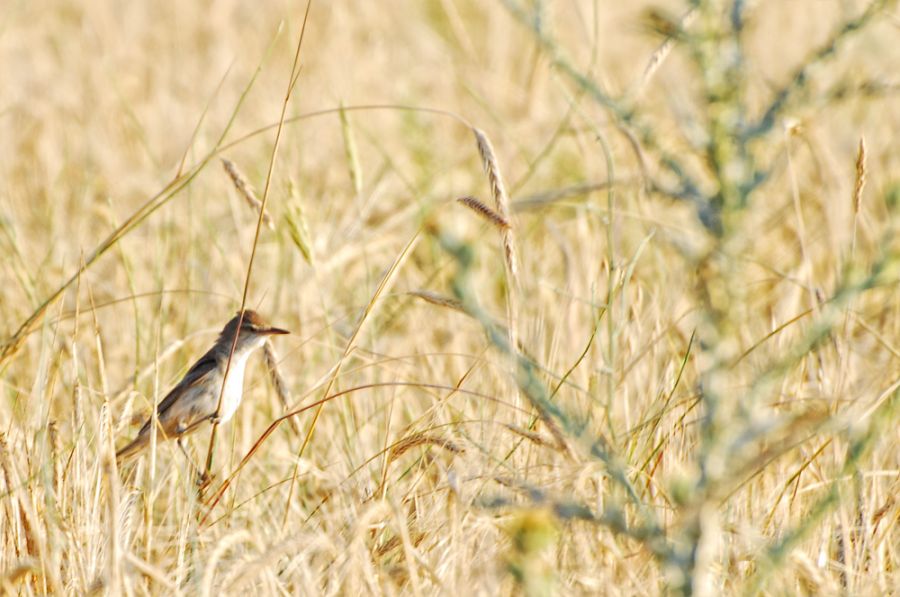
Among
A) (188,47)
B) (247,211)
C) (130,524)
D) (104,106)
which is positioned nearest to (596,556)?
(130,524)

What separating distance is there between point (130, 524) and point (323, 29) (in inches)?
241

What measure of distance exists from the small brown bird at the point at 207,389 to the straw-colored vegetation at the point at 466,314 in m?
0.10

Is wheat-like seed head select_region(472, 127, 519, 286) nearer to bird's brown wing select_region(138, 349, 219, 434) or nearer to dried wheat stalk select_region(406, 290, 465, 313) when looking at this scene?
dried wheat stalk select_region(406, 290, 465, 313)

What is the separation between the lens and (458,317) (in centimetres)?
487

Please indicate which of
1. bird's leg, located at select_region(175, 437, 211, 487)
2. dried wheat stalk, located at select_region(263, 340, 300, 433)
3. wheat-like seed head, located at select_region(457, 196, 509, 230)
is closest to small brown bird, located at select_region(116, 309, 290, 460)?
bird's leg, located at select_region(175, 437, 211, 487)

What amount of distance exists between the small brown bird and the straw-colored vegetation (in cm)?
10

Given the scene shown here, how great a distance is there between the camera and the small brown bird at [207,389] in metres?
3.82

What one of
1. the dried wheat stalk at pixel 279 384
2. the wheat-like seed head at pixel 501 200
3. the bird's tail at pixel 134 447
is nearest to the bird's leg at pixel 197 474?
the bird's tail at pixel 134 447

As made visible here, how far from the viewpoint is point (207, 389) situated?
4.12m

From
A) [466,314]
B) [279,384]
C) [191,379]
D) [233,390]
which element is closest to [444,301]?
[466,314]

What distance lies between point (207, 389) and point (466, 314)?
1.29 meters

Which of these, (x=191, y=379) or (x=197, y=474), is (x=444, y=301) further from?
(x=191, y=379)

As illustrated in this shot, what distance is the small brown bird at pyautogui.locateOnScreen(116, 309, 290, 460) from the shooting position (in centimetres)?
382

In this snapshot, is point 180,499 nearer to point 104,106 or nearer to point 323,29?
point 104,106
